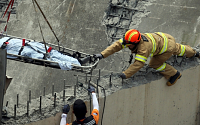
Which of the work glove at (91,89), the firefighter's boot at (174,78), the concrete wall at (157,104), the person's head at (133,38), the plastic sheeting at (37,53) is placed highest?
the person's head at (133,38)

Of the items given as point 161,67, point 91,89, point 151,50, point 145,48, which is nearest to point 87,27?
point 161,67

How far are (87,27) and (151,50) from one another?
3.20 meters

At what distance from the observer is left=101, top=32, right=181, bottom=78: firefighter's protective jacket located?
197 inches

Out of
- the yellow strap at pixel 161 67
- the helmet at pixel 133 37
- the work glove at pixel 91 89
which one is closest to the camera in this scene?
the work glove at pixel 91 89

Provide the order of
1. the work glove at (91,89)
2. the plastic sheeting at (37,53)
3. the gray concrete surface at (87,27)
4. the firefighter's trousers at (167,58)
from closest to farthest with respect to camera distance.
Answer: the work glove at (91,89) < the plastic sheeting at (37,53) < the firefighter's trousers at (167,58) < the gray concrete surface at (87,27)

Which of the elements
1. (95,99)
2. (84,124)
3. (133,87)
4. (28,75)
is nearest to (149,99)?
(133,87)

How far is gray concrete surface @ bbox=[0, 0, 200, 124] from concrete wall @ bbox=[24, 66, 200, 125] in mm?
1405

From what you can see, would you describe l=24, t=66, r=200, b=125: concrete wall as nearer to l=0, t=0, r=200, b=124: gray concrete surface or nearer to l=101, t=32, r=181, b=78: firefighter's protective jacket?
l=101, t=32, r=181, b=78: firefighter's protective jacket

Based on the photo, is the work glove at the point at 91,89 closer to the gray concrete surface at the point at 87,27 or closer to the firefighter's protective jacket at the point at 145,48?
the firefighter's protective jacket at the point at 145,48

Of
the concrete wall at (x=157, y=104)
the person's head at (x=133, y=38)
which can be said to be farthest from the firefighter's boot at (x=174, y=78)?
the person's head at (x=133, y=38)

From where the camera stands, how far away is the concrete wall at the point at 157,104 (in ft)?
16.4

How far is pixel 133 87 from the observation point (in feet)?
17.1

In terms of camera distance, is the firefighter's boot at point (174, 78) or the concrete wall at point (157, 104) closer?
the concrete wall at point (157, 104)

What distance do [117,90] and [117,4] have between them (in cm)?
360
